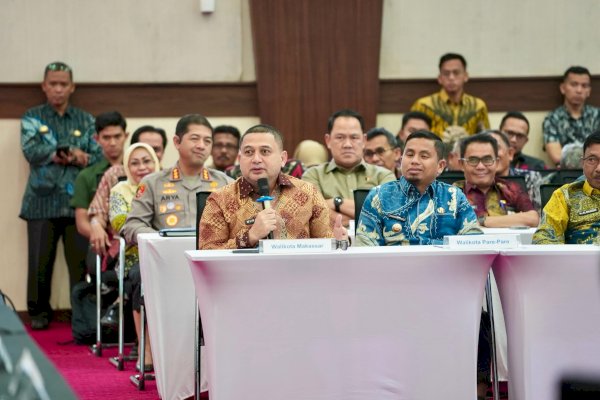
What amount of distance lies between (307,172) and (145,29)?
7.63 ft

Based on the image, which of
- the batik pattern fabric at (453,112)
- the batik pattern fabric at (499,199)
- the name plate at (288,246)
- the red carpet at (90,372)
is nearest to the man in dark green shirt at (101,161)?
the red carpet at (90,372)

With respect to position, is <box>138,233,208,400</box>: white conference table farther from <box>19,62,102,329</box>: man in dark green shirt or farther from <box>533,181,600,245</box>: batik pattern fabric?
<box>19,62,102,329</box>: man in dark green shirt

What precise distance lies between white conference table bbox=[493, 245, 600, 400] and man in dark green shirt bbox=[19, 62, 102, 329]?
14.5 ft

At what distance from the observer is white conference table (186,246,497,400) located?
332 cm

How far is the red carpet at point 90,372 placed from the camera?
4.80m

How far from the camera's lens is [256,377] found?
334 centimetres

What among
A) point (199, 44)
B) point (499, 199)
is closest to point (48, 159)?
point (199, 44)

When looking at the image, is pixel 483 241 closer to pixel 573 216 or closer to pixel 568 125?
pixel 573 216

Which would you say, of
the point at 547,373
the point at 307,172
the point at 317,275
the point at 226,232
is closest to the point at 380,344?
the point at 317,275

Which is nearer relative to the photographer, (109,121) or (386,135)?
(386,135)

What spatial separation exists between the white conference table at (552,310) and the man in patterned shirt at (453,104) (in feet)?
13.3

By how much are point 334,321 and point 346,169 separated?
2559 millimetres

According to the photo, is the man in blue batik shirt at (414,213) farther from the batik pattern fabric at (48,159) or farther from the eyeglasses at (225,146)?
the batik pattern fabric at (48,159)

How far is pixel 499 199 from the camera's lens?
218 inches
